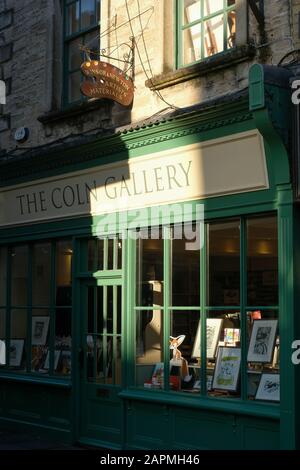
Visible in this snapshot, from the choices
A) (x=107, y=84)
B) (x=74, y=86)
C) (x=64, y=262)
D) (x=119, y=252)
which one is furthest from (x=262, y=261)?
(x=74, y=86)

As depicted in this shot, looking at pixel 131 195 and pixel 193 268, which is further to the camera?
pixel 131 195

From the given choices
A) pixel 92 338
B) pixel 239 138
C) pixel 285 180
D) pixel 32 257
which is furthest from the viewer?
pixel 32 257

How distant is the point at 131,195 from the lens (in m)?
9.51

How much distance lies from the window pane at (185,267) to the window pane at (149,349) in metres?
0.45

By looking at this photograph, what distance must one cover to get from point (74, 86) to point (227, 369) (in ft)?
16.9

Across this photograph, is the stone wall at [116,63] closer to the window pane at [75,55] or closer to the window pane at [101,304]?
the window pane at [75,55]

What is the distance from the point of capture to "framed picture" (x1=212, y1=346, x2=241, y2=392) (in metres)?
8.13

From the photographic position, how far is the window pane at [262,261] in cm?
781

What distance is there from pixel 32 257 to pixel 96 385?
2.54m

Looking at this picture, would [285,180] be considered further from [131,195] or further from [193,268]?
[131,195]

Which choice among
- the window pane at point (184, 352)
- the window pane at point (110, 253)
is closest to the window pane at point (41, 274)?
the window pane at point (110, 253)

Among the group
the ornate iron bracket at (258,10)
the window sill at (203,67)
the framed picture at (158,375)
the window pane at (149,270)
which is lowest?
the framed picture at (158,375)

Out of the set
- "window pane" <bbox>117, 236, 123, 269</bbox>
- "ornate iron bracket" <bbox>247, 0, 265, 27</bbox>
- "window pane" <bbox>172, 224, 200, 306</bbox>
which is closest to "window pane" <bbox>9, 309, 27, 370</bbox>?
"window pane" <bbox>117, 236, 123, 269</bbox>
